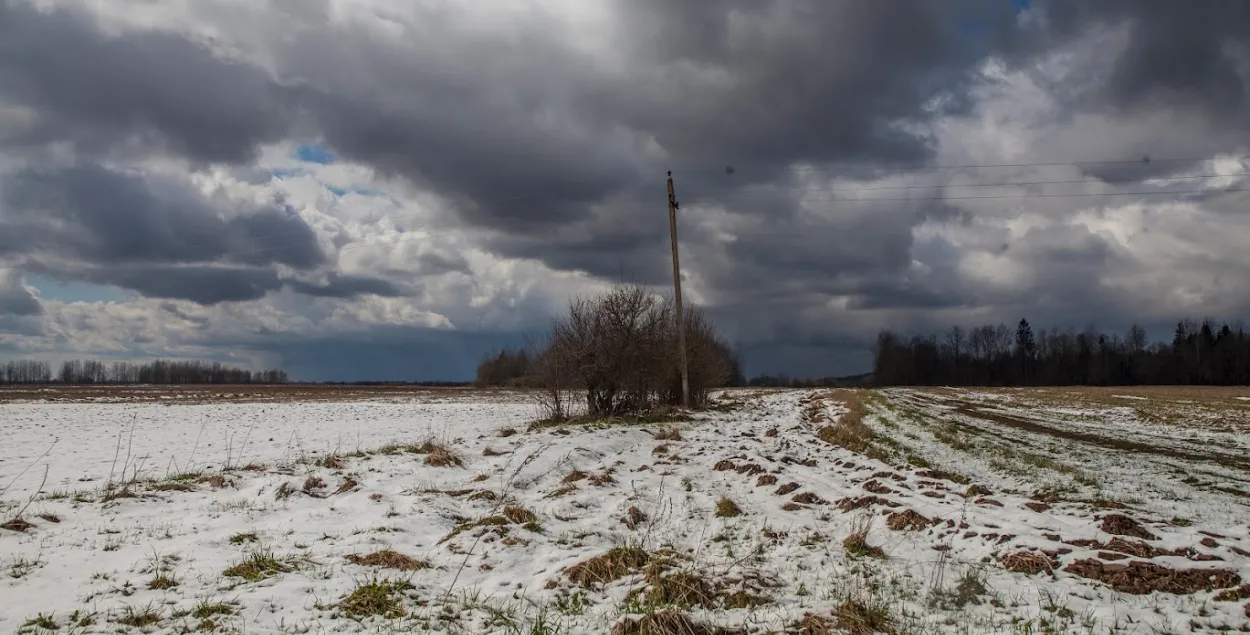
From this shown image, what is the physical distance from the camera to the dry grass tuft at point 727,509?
9000mm

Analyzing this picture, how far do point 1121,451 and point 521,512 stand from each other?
1705 centimetres

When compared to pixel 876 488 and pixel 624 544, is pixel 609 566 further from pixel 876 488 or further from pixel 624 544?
pixel 876 488

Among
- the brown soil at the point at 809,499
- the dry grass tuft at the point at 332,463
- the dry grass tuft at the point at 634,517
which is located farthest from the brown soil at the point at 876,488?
the dry grass tuft at the point at 332,463

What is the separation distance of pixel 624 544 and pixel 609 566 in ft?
2.37

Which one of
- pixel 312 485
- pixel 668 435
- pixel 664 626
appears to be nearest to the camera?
pixel 664 626

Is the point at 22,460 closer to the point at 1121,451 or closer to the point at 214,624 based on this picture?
the point at 214,624

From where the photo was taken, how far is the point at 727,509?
357 inches

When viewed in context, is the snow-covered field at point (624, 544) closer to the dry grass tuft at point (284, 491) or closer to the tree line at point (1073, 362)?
the dry grass tuft at point (284, 491)

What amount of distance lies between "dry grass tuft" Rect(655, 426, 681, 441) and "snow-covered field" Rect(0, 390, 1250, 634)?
297 cm

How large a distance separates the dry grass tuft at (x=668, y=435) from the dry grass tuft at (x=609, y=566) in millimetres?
10164

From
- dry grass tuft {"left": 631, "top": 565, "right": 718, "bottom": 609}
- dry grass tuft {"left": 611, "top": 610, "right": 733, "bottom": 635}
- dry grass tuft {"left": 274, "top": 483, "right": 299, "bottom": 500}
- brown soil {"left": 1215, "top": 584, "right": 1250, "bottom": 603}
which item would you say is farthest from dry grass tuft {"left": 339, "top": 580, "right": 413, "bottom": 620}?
brown soil {"left": 1215, "top": 584, "right": 1250, "bottom": 603}

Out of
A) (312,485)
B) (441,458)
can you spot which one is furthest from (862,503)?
(312,485)

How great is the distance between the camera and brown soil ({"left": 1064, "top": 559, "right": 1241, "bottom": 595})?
5.81 m

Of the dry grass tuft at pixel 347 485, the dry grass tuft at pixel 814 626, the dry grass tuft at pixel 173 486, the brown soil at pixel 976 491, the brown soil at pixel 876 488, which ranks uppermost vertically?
the dry grass tuft at pixel 173 486
